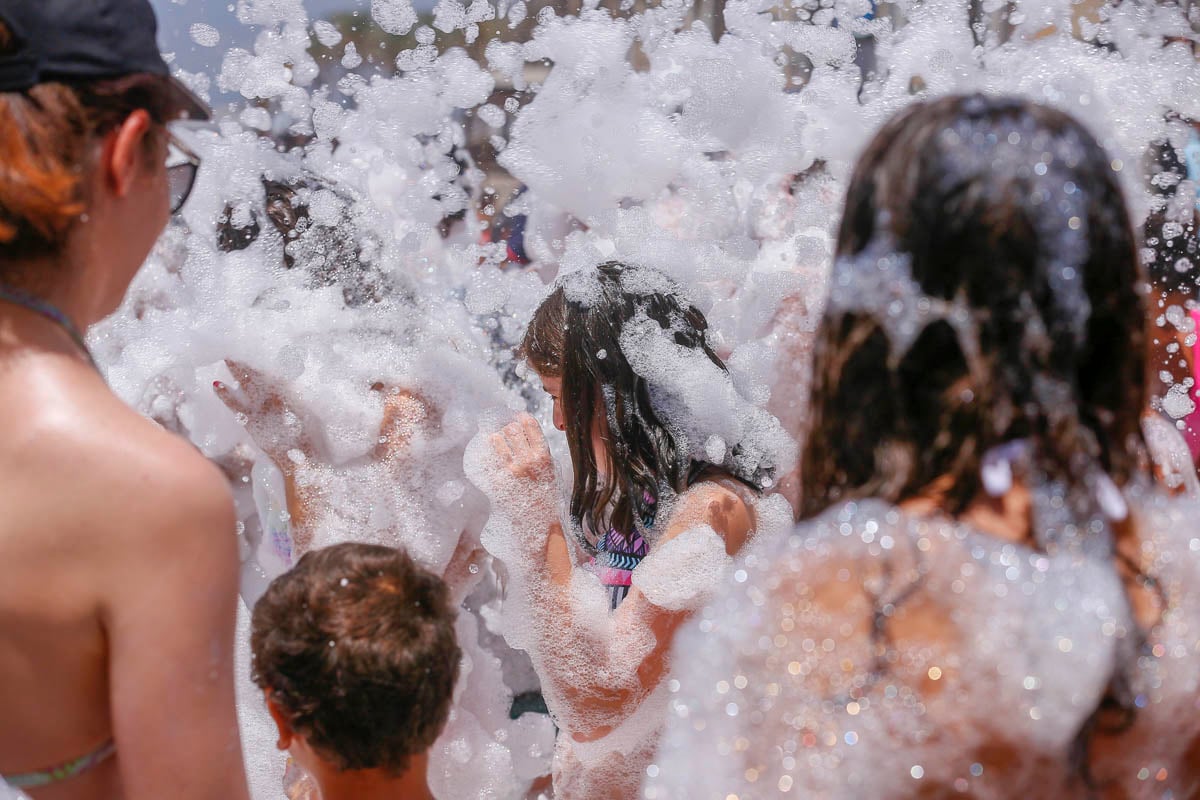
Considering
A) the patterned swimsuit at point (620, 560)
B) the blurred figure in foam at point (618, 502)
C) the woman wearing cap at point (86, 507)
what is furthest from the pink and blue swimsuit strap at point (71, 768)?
the patterned swimsuit at point (620, 560)

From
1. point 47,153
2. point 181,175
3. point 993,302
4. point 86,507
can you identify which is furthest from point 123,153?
point 993,302

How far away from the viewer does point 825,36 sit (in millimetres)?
2111

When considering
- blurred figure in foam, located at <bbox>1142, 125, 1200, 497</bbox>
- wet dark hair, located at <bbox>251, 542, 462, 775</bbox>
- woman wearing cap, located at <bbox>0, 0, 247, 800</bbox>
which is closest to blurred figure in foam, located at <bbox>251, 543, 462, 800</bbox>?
wet dark hair, located at <bbox>251, 542, 462, 775</bbox>

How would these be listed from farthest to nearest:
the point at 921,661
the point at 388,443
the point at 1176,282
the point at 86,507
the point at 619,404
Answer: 1. the point at 1176,282
2. the point at 388,443
3. the point at 619,404
4. the point at 86,507
5. the point at 921,661

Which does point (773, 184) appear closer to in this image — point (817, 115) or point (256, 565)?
point (817, 115)

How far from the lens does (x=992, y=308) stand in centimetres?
82

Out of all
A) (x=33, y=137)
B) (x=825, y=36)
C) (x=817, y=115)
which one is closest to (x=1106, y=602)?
(x=33, y=137)

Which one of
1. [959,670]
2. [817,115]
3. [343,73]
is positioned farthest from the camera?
[343,73]

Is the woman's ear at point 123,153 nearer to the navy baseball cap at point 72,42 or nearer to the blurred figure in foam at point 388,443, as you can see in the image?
the navy baseball cap at point 72,42

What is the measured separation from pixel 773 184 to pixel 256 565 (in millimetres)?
1392

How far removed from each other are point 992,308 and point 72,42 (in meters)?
0.87

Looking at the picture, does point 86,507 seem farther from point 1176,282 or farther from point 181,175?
point 1176,282

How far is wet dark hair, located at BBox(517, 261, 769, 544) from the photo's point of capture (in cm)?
182

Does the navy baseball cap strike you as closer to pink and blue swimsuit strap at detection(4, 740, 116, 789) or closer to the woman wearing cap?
the woman wearing cap
